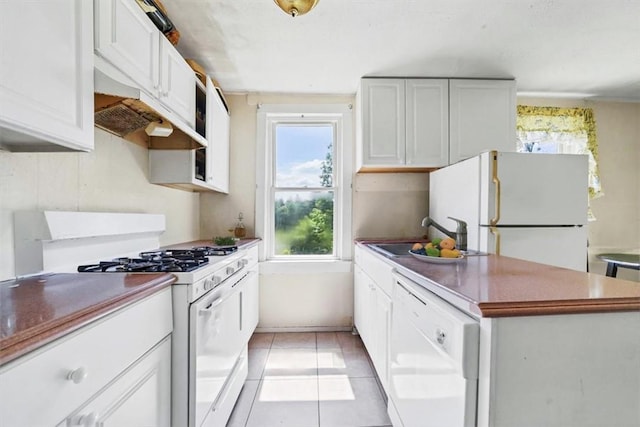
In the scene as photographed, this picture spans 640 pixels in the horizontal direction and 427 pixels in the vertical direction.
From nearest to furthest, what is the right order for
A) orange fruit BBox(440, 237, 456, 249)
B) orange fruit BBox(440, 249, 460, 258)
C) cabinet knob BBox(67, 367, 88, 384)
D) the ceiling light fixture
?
cabinet knob BBox(67, 367, 88, 384) → the ceiling light fixture → orange fruit BBox(440, 249, 460, 258) → orange fruit BBox(440, 237, 456, 249)

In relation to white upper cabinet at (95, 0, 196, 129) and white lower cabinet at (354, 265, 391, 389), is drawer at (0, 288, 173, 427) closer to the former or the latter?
white upper cabinet at (95, 0, 196, 129)

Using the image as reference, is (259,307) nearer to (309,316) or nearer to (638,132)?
(309,316)

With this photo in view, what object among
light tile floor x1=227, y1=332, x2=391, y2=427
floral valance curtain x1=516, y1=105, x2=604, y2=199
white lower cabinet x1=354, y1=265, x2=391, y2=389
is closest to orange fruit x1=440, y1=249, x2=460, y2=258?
white lower cabinet x1=354, y1=265, x2=391, y2=389

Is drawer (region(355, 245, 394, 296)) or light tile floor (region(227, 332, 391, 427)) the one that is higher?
drawer (region(355, 245, 394, 296))

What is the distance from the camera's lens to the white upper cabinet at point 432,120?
96.9 inches

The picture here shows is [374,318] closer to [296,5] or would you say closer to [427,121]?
[427,121]

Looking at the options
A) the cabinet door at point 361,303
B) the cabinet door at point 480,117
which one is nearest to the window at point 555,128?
the cabinet door at point 480,117

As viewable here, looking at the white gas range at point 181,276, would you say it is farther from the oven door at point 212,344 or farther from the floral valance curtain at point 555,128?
the floral valance curtain at point 555,128

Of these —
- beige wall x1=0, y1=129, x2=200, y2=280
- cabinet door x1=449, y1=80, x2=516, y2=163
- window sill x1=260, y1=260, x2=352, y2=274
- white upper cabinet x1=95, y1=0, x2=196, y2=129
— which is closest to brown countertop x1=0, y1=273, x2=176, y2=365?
beige wall x1=0, y1=129, x2=200, y2=280

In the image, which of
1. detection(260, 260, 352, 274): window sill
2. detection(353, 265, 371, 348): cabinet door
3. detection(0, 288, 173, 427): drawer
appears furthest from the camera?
detection(260, 260, 352, 274): window sill

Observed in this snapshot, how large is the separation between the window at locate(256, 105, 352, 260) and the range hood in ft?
3.95

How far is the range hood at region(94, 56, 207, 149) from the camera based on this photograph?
Result: 1.06 meters

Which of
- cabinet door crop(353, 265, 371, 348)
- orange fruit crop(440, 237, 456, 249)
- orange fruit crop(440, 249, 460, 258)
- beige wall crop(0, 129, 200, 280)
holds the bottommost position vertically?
cabinet door crop(353, 265, 371, 348)

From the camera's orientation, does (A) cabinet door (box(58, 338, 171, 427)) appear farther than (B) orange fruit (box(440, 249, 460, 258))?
No
